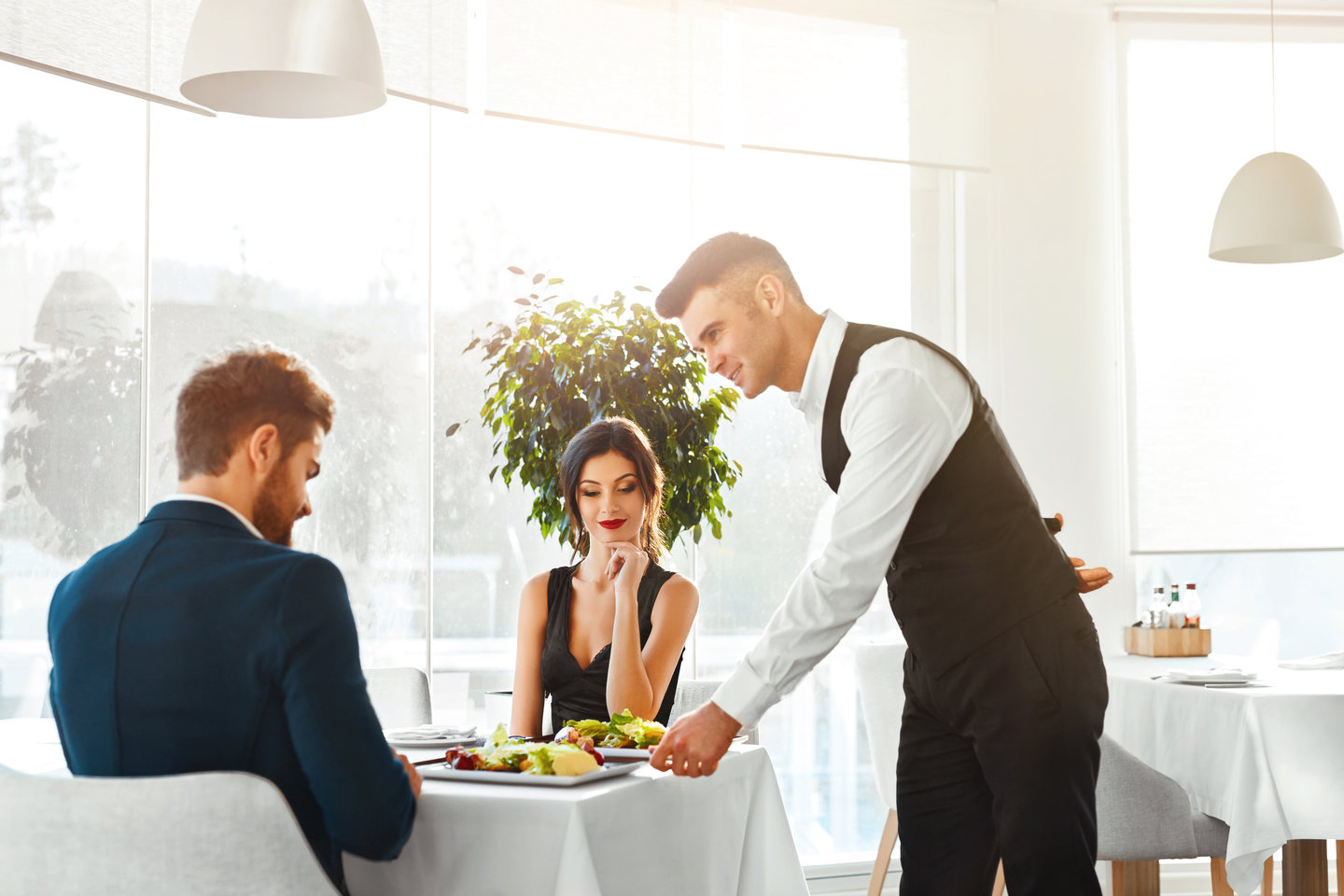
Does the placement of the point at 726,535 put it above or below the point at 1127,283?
below

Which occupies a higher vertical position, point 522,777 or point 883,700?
point 522,777

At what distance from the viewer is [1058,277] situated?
4.73m

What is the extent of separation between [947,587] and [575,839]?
2.62 feet

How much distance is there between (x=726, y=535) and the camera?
15.2ft

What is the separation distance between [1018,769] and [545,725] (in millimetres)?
1339

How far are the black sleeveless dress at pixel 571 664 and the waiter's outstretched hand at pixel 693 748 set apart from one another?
3.17 feet

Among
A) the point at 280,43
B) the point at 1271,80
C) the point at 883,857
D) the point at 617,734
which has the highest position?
Answer: the point at 1271,80

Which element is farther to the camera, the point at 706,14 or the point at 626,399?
the point at 706,14

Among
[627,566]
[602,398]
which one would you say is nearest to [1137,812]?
[627,566]

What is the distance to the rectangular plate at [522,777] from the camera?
175 cm

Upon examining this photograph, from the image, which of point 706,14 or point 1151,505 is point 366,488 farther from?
point 1151,505

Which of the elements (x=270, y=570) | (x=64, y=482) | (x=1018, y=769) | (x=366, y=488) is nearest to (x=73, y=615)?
(x=270, y=570)

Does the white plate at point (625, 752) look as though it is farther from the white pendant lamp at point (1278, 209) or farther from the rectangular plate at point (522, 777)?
the white pendant lamp at point (1278, 209)

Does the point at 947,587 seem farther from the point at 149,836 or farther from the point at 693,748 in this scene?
the point at 149,836
